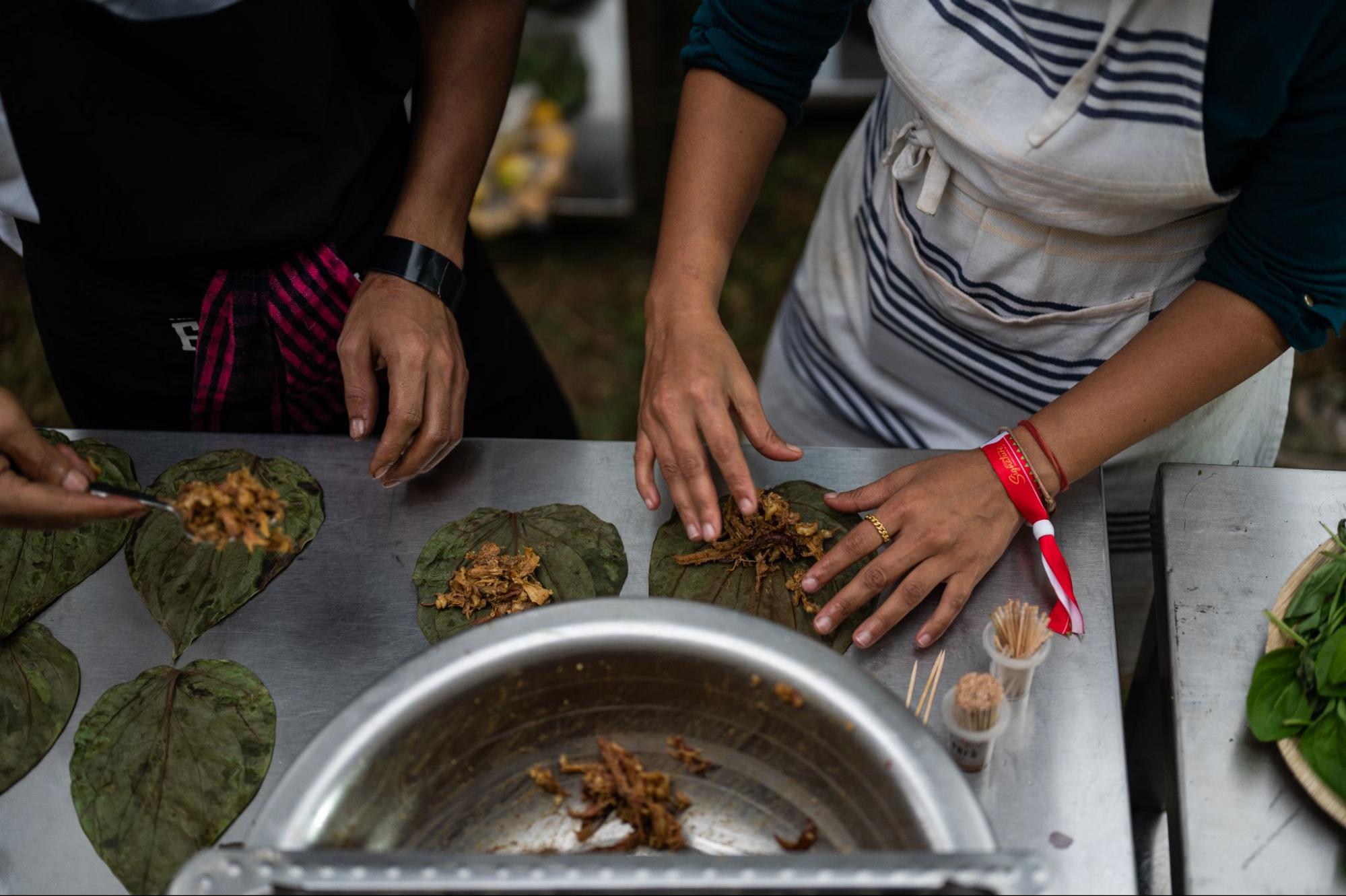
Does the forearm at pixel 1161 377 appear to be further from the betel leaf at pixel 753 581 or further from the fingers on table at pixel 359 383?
the fingers on table at pixel 359 383

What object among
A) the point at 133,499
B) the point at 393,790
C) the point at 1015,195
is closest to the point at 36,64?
the point at 133,499

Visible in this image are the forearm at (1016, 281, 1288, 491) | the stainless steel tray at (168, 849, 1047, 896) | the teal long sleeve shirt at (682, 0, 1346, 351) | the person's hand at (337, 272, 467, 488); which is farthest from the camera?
the person's hand at (337, 272, 467, 488)

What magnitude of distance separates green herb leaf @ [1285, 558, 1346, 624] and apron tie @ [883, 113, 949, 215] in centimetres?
66

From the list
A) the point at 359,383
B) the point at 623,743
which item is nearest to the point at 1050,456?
the point at 623,743

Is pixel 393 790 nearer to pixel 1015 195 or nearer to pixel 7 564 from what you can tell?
pixel 7 564

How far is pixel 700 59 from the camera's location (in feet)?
4.65

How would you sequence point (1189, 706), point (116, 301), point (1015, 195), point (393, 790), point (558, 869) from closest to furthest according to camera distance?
1. point (558, 869)
2. point (393, 790)
3. point (1189, 706)
4. point (1015, 195)
5. point (116, 301)

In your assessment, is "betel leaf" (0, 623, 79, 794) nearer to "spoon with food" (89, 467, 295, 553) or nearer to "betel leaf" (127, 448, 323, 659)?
"betel leaf" (127, 448, 323, 659)

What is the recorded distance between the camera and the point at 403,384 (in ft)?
4.29

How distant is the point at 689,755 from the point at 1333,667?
2.28ft

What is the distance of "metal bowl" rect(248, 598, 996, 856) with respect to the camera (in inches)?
36.1

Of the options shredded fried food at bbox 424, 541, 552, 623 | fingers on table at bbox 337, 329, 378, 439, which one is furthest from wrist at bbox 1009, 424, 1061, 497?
fingers on table at bbox 337, 329, 378, 439

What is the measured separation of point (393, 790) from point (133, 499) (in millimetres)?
432

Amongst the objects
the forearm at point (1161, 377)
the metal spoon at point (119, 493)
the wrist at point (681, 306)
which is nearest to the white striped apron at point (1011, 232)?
the forearm at point (1161, 377)
